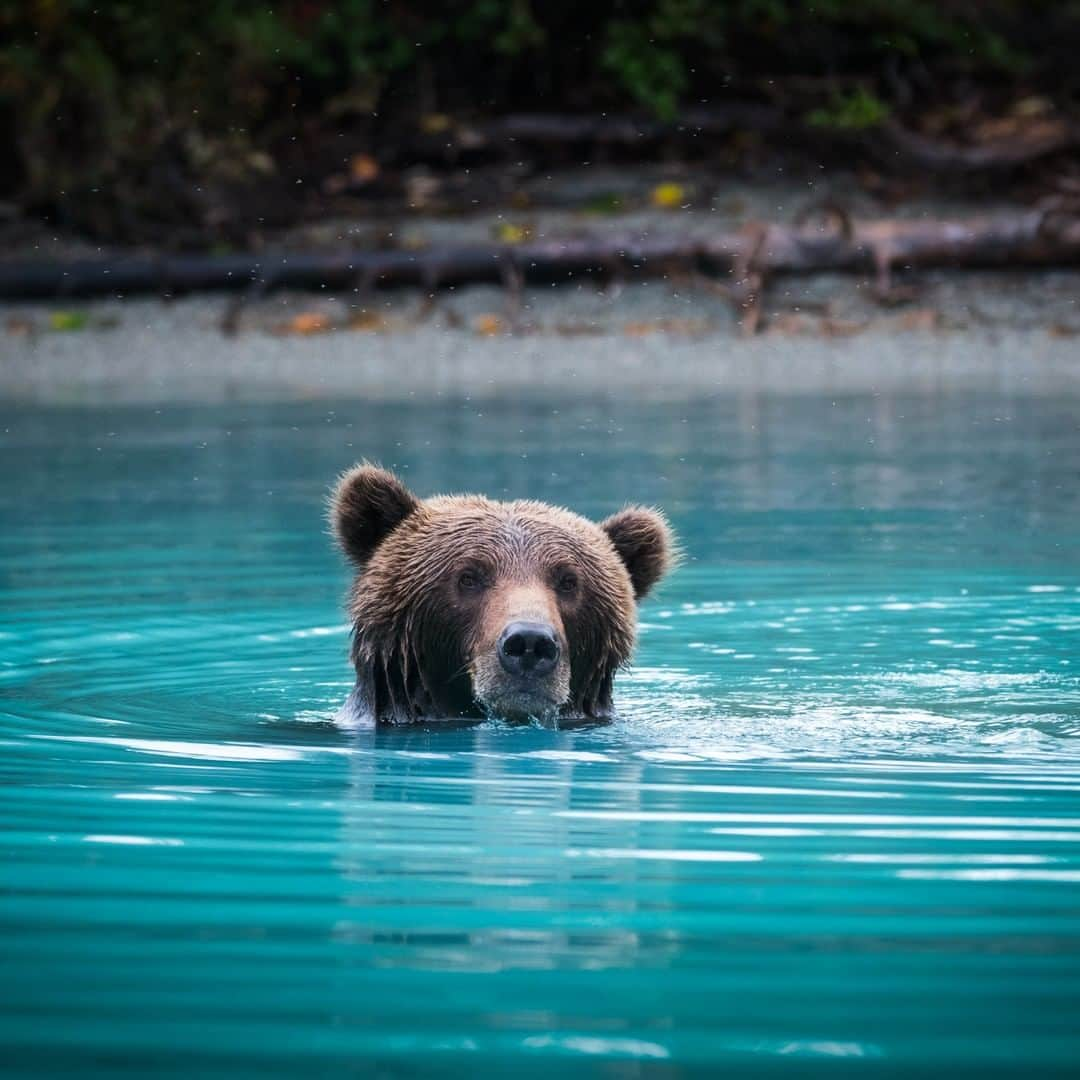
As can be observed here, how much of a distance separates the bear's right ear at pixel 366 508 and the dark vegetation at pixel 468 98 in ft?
52.8

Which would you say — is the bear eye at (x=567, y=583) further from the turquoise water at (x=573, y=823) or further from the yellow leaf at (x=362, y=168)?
the yellow leaf at (x=362, y=168)

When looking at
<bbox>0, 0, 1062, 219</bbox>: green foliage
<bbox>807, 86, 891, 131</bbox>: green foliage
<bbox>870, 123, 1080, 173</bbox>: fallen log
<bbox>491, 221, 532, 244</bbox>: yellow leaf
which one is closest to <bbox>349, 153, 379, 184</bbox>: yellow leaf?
<bbox>0, 0, 1062, 219</bbox>: green foliage

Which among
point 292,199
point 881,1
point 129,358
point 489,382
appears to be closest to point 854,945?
point 489,382

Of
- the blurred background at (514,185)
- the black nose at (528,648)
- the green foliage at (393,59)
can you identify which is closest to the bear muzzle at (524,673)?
the black nose at (528,648)

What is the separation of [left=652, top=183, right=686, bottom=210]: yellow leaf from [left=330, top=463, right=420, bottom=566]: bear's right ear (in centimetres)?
1658

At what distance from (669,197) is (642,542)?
16537 mm

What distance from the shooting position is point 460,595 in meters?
6.27

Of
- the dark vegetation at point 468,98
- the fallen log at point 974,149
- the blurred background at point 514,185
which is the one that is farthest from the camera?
the dark vegetation at point 468,98

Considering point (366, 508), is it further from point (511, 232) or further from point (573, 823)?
point (511, 232)

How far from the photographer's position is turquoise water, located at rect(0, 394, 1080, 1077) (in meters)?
Result: 3.21

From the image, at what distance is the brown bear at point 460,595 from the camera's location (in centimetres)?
624

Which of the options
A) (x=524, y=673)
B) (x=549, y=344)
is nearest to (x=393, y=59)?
(x=549, y=344)

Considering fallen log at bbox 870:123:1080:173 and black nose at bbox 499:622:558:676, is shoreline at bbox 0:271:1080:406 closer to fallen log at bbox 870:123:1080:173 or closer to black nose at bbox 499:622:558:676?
fallen log at bbox 870:123:1080:173

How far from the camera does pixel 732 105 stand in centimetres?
2430
